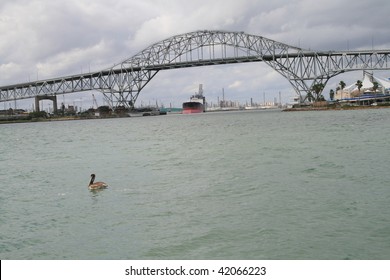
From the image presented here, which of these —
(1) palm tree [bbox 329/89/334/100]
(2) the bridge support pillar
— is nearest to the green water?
(1) palm tree [bbox 329/89/334/100]

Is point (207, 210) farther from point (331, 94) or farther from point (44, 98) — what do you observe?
point (44, 98)

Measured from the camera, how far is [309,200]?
1334 centimetres

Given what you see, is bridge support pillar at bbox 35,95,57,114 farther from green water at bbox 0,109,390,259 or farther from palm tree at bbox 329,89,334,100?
green water at bbox 0,109,390,259

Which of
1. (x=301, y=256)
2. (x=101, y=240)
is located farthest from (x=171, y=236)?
(x=301, y=256)

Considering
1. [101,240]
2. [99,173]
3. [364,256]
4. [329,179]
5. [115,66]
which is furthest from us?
[115,66]

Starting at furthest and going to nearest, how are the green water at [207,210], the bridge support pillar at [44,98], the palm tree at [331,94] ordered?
the bridge support pillar at [44,98] < the palm tree at [331,94] < the green water at [207,210]

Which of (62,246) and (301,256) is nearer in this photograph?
(301,256)

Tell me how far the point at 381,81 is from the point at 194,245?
494 feet

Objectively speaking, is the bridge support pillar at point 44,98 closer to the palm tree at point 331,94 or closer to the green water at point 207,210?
the palm tree at point 331,94

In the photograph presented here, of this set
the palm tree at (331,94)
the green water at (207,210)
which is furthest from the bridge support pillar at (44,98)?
the green water at (207,210)

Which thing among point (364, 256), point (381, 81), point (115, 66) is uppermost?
point (115, 66)

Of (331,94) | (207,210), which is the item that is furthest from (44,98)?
(207,210)

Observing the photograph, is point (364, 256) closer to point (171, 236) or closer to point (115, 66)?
point (171, 236)

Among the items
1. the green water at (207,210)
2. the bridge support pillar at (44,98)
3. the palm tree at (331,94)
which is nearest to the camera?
the green water at (207,210)
